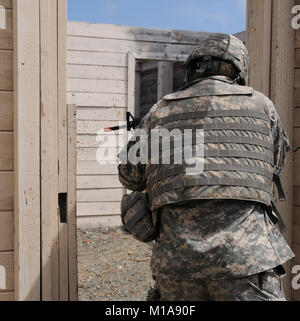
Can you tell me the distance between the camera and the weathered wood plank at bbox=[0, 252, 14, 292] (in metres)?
2.02

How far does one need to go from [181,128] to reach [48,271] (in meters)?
1.05

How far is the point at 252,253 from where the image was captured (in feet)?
5.99

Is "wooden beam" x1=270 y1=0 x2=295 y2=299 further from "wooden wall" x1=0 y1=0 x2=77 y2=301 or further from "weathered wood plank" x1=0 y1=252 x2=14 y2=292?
"weathered wood plank" x1=0 y1=252 x2=14 y2=292

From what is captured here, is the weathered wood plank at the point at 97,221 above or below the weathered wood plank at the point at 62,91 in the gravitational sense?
below

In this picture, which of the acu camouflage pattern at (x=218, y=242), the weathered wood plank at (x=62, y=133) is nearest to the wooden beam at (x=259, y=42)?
the acu camouflage pattern at (x=218, y=242)

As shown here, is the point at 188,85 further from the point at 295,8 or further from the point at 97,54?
the point at 97,54

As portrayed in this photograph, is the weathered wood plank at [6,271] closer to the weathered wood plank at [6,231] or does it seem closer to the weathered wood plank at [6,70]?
the weathered wood plank at [6,231]

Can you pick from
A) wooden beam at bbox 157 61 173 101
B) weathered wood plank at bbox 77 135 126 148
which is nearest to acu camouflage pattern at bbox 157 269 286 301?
weathered wood plank at bbox 77 135 126 148

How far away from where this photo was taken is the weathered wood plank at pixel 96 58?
5.85 meters

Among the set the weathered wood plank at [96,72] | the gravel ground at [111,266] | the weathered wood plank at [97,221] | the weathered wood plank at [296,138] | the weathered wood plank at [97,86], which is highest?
the weathered wood plank at [96,72]

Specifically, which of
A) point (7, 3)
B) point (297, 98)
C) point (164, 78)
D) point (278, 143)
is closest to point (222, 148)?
point (278, 143)

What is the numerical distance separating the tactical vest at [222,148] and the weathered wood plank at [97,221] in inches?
160
